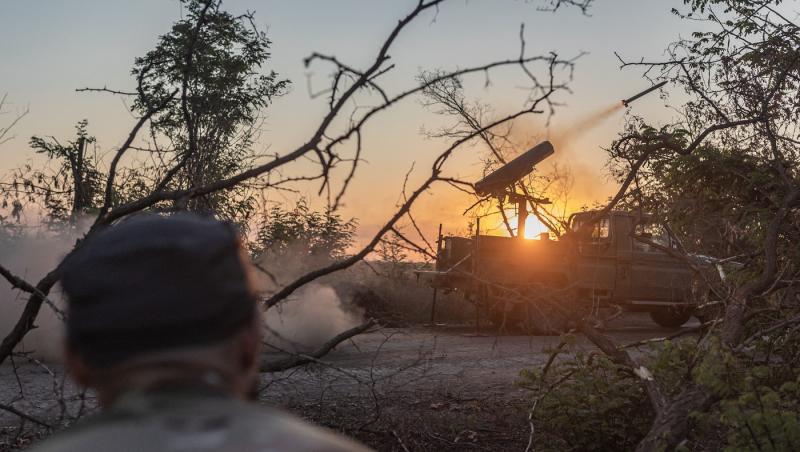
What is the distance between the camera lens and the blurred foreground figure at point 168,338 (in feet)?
3.11

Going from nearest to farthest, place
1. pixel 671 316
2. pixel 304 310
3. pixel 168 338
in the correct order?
1. pixel 168 338
2. pixel 304 310
3. pixel 671 316

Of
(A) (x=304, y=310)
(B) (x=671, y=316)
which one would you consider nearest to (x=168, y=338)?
(A) (x=304, y=310)

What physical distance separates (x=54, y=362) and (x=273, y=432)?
11.1 m

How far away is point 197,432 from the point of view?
3.03 feet

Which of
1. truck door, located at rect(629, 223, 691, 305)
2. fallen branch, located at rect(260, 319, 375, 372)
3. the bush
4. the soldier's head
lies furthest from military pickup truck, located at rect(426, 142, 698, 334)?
the soldier's head

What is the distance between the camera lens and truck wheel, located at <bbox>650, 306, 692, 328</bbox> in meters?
17.4

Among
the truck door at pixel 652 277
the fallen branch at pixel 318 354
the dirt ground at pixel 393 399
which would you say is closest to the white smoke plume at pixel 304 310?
the dirt ground at pixel 393 399

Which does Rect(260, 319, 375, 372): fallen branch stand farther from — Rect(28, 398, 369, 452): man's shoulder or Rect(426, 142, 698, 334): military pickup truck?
Rect(426, 142, 698, 334): military pickup truck

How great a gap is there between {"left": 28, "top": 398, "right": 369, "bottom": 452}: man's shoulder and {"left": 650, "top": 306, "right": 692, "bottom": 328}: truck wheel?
56.7 ft

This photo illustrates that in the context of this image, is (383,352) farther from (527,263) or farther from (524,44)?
(524,44)

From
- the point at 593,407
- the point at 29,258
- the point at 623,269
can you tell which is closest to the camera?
the point at 593,407

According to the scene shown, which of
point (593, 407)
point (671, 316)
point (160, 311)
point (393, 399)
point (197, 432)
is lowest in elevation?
point (393, 399)

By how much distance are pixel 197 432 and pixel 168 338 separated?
0.56ft

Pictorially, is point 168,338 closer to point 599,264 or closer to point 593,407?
point 593,407
